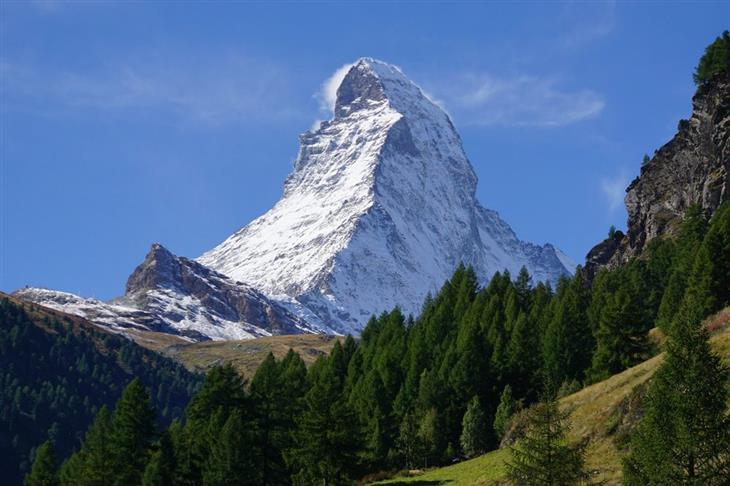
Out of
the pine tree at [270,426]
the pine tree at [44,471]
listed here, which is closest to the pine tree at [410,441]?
the pine tree at [270,426]

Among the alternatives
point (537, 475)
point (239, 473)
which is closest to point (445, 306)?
point (239, 473)

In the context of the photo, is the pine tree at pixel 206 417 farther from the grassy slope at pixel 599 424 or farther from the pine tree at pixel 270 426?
the grassy slope at pixel 599 424

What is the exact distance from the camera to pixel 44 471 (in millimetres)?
86938

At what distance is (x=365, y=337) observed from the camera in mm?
122750

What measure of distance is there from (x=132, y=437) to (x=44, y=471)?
16843 millimetres

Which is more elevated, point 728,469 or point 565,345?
point 565,345

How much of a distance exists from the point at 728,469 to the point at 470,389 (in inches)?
2265

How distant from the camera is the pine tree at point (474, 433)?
7888cm

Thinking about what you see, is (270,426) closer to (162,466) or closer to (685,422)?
(162,466)

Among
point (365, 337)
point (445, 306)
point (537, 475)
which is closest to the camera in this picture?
point (537, 475)

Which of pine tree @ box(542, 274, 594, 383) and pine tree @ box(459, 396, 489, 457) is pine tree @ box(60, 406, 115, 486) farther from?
pine tree @ box(542, 274, 594, 383)

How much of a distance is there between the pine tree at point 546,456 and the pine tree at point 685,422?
3.11 m

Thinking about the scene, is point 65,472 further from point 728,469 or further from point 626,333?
point 728,469

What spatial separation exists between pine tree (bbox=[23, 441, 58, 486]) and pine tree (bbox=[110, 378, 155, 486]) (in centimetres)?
1364
